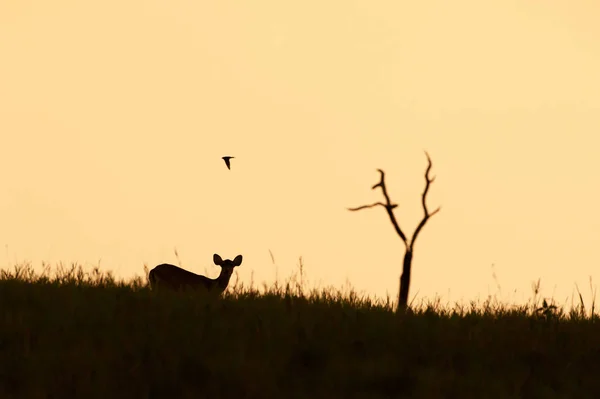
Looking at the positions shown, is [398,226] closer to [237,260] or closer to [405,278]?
[405,278]

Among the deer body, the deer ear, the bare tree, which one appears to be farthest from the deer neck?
the bare tree

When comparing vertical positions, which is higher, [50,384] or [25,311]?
[25,311]

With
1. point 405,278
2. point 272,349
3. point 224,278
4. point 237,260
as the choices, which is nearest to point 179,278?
point 224,278

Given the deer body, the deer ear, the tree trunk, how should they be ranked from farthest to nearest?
the deer ear < the deer body < the tree trunk

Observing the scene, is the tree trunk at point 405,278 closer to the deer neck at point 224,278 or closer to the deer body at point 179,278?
the deer body at point 179,278

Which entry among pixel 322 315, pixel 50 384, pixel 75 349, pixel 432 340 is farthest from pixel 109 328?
pixel 432 340

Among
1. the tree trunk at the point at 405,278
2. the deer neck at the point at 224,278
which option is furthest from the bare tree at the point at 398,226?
the deer neck at the point at 224,278

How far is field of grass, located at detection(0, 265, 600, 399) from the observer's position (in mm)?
8094

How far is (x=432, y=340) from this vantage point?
32.0 ft

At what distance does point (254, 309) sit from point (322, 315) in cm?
77

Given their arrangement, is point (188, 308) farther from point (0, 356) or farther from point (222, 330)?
point (0, 356)

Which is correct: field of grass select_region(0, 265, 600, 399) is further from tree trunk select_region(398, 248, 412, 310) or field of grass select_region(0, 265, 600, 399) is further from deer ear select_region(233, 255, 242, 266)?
deer ear select_region(233, 255, 242, 266)

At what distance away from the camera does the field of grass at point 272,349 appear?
8094mm

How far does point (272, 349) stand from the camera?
8.98 metres
